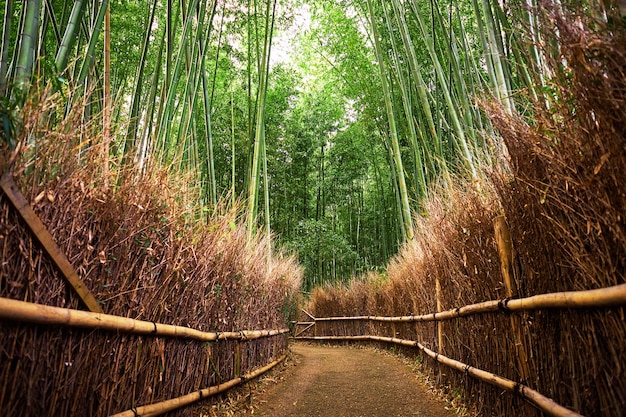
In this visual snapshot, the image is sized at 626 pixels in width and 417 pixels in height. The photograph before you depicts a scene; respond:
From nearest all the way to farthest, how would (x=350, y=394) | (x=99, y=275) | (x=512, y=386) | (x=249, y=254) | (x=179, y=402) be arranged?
(x=99, y=275) → (x=512, y=386) → (x=179, y=402) → (x=350, y=394) → (x=249, y=254)

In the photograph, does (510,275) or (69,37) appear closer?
(69,37)

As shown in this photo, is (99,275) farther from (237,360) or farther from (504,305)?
(237,360)

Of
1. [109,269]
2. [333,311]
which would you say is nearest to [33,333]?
[109,269]

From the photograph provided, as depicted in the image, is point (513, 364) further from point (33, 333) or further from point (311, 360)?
point (311, 360)

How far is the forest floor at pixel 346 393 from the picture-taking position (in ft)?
11.4

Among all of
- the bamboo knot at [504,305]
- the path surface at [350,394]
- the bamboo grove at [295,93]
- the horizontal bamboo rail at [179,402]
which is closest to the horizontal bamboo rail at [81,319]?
the horizontal bamboo rail at [179,402]

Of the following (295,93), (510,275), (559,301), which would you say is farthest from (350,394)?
(295,93)

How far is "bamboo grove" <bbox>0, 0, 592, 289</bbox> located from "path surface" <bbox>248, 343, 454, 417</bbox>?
1.69 metres

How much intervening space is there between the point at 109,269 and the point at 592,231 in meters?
1.78

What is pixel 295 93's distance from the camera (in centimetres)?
1213

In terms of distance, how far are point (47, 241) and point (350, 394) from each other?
310cm

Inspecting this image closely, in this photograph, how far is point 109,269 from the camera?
1.98m

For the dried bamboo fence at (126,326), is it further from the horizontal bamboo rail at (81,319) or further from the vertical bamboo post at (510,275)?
the vertical bamboo post at (510,275)

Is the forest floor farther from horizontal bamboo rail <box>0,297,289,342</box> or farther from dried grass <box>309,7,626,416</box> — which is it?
horizontal bamboo rail <box>0,297,289,342</box>
